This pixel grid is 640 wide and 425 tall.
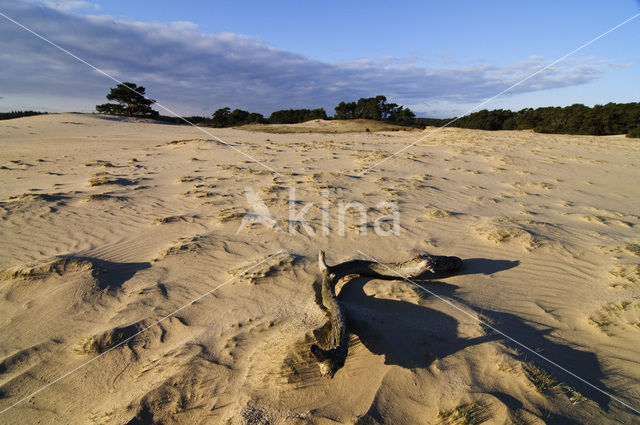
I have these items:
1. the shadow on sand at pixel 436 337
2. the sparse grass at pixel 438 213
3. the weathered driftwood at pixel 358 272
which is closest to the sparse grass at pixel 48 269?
the weathered driftwood at pixel 358 272

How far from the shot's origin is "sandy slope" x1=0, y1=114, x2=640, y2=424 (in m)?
2.38

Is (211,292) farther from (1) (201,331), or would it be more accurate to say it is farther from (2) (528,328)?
(2) (528,328)

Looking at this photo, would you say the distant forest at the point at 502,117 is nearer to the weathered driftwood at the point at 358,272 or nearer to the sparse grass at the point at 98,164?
the sparse grass at the point at 98,164

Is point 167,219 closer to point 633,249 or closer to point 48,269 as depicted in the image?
point 48,269

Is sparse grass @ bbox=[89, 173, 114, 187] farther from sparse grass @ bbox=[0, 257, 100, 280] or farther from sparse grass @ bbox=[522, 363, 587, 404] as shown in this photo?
sparse grass @ bbox=[522, 363, 587, 404]

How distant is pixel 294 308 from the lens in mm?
3475

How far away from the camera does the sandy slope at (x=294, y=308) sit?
2.38 meters

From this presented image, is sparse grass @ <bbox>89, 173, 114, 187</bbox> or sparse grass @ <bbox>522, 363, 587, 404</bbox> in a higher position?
sparse grass @ <bbox>89, 173, 114, 187</bbox>

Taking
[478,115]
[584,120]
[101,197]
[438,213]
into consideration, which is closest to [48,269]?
[101,197]

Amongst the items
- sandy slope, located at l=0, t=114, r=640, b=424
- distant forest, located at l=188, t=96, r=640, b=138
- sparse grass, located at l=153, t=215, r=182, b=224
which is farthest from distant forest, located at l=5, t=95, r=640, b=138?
sparse grass, located at l=153, t=215, r=182, b=224

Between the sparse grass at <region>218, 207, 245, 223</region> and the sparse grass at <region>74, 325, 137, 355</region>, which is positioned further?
the sparse grass at <region>218, 207, 245, 223</region>

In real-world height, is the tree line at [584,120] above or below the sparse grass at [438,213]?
above

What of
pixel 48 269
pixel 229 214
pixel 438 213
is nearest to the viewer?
pixel 48 269

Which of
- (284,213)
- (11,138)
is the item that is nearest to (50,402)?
(284,213)
